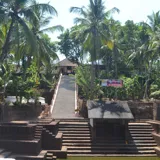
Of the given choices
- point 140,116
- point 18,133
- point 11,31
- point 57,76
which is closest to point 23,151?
point 18,133

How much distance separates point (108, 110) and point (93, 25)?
10.8m

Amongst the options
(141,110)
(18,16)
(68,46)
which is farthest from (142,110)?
(68,46)

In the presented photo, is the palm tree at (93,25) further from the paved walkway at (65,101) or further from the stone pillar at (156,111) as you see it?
the stone pillar at (156,111)

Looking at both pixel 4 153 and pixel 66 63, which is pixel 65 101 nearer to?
pixel 4 153

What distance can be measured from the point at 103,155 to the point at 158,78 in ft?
57.9

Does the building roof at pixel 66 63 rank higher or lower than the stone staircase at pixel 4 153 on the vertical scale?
higher

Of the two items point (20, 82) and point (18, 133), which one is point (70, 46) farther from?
point (18, 133)

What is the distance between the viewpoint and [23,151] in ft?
44.6

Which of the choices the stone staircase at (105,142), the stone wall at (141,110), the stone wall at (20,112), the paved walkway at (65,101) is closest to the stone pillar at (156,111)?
the stone wall at (141,110)

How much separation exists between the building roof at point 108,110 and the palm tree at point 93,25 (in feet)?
24.5

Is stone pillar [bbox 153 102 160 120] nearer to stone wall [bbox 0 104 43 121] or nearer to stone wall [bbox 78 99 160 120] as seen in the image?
stone wall [bbox 78 99 160 120]

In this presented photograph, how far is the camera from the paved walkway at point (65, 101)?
25.1 metres

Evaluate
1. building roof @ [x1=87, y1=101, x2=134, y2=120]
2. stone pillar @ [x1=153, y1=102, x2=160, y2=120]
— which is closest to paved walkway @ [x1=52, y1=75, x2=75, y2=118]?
building roof @ [x1=87, y1=101, x2=134, y2=120]

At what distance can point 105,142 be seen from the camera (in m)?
18.4
